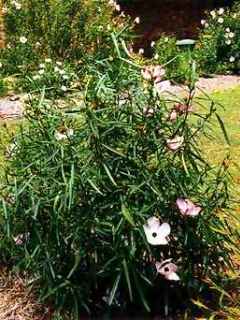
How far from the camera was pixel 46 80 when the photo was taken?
881 cm

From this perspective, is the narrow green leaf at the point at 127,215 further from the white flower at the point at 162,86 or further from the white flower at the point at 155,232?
the white flower at the point at 162,86

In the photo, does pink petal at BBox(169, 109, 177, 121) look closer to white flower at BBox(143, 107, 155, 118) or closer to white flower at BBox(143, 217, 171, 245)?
white flower at BBox(143, 107, 155, 118)

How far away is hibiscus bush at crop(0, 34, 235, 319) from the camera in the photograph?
3492 millimetres

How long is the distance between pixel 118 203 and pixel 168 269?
1.24 feet

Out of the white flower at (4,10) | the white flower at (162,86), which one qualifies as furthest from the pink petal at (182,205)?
the white flower at (4,10)

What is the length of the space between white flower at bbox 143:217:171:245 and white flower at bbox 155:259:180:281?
0.51 ft

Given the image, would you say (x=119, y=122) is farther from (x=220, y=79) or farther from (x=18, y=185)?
(x=220, y=79)

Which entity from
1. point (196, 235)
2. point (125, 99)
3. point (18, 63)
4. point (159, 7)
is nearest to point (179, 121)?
point (125, 99)

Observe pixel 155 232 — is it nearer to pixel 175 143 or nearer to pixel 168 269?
pixel 168 269

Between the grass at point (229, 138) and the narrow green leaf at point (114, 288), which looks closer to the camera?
the narrow green leaf at point (114, 288)

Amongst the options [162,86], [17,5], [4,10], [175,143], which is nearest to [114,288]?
[175,143]

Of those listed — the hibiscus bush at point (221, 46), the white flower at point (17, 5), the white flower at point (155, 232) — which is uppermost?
the white flower at point (155, 232)

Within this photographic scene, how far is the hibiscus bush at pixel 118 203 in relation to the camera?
3.49 m

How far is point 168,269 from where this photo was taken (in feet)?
11.7
